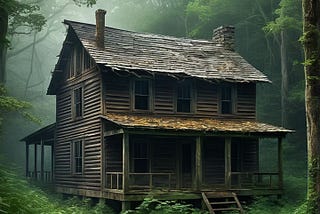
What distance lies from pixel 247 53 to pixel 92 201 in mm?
24113

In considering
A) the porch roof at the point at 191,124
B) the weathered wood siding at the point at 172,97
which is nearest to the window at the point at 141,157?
the porch roof at the point at 191,124

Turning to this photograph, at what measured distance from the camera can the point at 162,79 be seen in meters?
24.0

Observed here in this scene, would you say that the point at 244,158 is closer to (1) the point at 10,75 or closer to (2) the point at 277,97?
(2) the point at 277,97

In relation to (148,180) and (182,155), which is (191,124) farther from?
(148,180)

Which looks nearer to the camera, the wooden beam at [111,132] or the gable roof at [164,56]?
the wooden beam at [111,132]

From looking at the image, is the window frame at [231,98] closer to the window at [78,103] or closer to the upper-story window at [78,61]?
the upper-story window at [78,61]

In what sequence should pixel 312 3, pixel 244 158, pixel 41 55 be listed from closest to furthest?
pixel 312 3 < pixel 244 158 < pixel 41 55

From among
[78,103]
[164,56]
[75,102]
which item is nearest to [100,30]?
[164,56]

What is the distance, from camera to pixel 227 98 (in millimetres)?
26125

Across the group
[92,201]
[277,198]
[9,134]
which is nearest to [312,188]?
Result: [277,198]

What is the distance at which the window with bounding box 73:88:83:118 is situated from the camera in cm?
2644

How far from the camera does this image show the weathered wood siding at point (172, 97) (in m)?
22.9

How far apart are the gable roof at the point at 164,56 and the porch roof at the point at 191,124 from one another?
2.28 m

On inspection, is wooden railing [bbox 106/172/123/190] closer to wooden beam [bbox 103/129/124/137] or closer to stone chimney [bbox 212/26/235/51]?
wooden beam [bbox 103/129/124/137]
